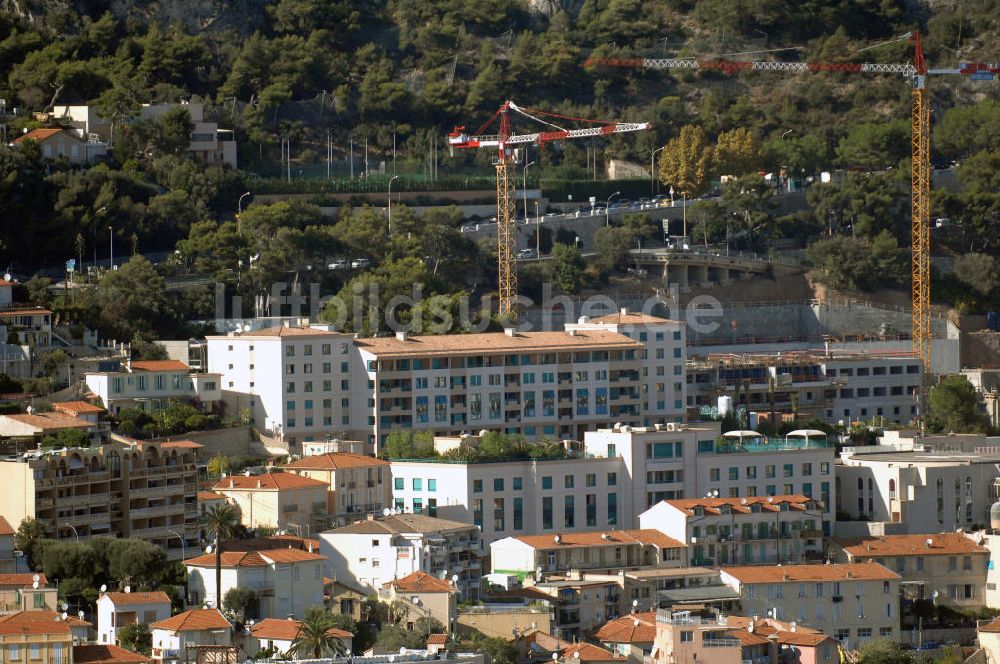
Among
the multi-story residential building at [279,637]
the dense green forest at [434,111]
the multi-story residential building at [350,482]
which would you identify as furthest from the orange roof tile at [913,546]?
the dense green forest at [434,111]

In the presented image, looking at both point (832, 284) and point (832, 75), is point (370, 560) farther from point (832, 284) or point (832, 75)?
point (832, 75)

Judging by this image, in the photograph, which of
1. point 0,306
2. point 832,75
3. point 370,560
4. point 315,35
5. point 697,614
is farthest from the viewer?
point 832,75

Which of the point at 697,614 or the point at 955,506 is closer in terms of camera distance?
the point at 697,614

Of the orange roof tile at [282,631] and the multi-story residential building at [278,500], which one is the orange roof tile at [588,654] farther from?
the multi-story residential building at [278,500]

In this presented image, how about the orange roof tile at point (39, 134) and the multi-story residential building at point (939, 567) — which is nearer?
the multi-story residential building at point (939, 567)

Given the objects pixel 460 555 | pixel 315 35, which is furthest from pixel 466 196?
pixel 460 555

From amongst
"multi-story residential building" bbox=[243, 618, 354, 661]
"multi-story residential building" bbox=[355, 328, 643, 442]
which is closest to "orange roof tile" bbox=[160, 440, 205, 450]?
"multi-story residential building" bbox=[355, 328, 643, 442]
